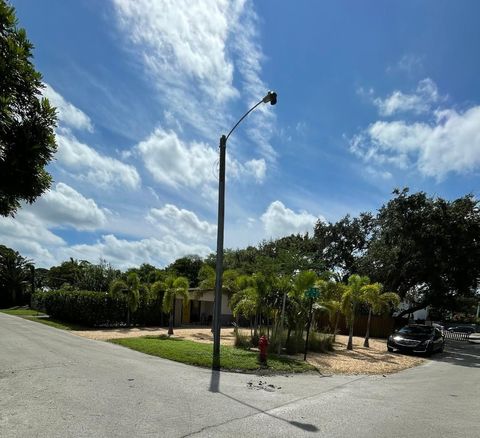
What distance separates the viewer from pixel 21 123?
5.98 metres

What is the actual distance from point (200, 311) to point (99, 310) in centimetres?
1203

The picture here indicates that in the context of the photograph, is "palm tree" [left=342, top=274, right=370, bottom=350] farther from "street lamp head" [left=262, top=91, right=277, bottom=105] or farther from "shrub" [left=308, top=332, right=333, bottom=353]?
"street lamp head" [left=262, top=91, right=277, bottom=105]

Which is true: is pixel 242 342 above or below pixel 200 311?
below

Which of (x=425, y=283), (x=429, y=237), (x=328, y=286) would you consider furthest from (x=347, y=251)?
(x=328, y=286)

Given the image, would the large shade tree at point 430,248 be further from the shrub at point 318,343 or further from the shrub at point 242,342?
the shrub at point 242,342

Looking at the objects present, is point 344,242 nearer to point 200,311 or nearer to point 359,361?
point 200,311

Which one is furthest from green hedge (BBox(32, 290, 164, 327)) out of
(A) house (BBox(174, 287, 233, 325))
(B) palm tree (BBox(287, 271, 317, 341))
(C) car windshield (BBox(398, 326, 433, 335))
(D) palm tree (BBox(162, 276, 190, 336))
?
(C) car windshield (BBox(398, 326, 433, 335))

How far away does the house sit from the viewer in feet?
113

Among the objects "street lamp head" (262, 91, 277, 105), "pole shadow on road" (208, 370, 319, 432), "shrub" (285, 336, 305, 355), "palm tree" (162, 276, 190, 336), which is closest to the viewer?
"pole shadow on road" (208, 370, 319, 432)

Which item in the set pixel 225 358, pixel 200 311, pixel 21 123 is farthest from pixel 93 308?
pixel 21 123

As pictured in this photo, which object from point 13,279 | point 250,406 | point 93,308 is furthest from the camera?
point 13,279

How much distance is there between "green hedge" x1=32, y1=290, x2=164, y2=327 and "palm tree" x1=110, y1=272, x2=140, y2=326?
0.47m

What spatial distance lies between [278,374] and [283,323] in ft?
19.7

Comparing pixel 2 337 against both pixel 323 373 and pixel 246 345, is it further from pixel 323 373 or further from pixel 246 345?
pixel 323 373
